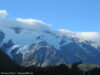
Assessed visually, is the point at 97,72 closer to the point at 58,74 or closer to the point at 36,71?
the point at 58,74

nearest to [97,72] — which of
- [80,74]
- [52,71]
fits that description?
[80,74]

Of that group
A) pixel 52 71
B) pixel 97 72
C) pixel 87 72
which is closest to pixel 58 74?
pixel 52 71

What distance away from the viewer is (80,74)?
168 metres

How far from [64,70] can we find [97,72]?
59.0 ft

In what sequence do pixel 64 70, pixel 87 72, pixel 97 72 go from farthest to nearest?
pixel 64 70 < pixel 97 72 < pixel 87 72

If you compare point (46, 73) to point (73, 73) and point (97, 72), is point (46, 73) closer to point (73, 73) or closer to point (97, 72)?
point (73, 73)

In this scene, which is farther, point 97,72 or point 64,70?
point 64,70

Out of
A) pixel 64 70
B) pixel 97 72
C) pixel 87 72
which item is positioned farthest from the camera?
pixel 64 70

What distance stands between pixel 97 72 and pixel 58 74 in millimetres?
17493

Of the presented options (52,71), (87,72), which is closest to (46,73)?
(52,71)

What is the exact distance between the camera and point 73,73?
168 metres

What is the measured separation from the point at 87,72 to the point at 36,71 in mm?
61758

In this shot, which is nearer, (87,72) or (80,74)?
(87,72)

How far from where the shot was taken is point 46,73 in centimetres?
16875
